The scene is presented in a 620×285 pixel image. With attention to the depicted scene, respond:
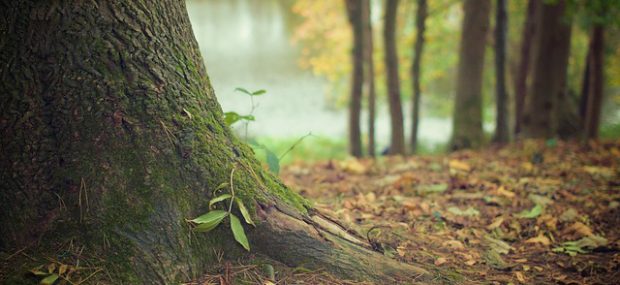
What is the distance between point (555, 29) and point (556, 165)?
14.4 ft


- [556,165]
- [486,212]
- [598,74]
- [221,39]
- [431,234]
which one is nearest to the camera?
[431,234]

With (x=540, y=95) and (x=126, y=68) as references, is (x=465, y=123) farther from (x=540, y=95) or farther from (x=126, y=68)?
(x=126, y=68)

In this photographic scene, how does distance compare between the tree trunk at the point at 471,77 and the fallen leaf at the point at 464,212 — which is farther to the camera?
the tree trunk at the point at 471,77

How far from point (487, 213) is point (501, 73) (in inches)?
204

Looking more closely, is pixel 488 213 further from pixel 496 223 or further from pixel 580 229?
pixel 580 229

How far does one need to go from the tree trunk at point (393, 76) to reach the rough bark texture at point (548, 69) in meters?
2.29

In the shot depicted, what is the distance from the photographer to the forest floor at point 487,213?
2.82 m

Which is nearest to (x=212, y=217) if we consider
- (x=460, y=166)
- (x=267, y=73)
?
(x=460, y=166)

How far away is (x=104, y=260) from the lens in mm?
2137

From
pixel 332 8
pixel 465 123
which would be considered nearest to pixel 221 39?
pixel 332 8

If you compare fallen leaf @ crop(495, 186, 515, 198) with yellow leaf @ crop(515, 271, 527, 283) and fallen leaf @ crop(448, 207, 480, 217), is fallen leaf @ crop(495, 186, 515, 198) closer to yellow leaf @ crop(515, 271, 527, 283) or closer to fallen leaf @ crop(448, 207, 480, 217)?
fallen leaf @ crop(448, 207, 480, 217)

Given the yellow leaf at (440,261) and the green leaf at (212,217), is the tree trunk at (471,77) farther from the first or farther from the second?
the green leaf at (212,217)

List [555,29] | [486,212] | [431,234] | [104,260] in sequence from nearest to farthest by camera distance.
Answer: [104,260]
[431,234]
[486,212]
[555,29]

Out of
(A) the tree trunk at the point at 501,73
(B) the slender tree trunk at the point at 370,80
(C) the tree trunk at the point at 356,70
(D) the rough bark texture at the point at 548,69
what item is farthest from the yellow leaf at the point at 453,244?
(B) the slender tree trunk at the point at 370,80
